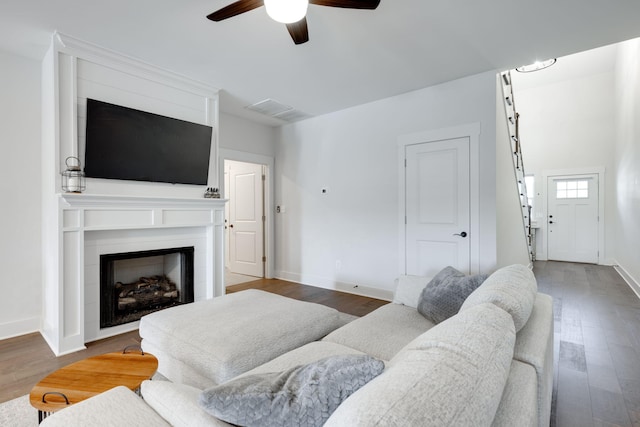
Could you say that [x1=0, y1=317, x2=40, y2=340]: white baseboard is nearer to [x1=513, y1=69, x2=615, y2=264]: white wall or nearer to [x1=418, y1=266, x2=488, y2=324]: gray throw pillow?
[x1=418, y1=266, x2=488, y2=324]: gray throw pillow

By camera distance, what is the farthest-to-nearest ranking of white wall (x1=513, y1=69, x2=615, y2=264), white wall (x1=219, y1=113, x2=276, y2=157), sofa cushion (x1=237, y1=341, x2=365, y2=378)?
white wall (x1=513, y1=69, x2=615, y2=264) < white wall (x1=219, y1=113, x2=276, y2=157) < sofa cushion (x1=237, y1=341, x2=365, y2=378)

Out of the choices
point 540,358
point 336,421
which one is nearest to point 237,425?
point 336,421

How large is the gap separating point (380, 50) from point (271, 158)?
2.93 metres

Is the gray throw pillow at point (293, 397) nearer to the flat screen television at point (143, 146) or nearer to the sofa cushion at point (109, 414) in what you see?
the sofa cushion at point (109, 414)

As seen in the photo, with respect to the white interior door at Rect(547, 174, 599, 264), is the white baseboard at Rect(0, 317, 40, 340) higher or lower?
lower

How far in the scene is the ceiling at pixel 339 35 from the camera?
2.37 meters

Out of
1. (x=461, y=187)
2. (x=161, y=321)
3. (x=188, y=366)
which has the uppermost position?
(x=461, y=187)

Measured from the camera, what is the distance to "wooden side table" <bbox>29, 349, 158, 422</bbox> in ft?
4.29

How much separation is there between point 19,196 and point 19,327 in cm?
125

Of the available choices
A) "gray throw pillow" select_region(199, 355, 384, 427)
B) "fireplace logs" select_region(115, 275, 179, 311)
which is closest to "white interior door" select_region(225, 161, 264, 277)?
"fireplace logs" select_region(115, 275, 179, 311)

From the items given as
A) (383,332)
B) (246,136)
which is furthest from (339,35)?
(246,136)

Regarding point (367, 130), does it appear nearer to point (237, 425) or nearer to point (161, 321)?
point (161, 321)

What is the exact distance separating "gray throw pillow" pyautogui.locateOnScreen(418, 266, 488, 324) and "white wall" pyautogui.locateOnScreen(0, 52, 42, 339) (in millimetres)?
3641

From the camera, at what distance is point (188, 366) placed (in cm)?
180
